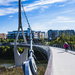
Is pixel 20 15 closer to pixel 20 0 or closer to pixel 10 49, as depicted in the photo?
pixel 20 0

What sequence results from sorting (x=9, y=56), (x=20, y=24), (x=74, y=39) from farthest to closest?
(x=9, y=56), (x=74, y=39), (x=20, y=24)

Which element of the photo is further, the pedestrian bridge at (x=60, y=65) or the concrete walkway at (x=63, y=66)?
the concrete walkway at (x=63, y=66)

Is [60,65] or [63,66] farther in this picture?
[60,65]

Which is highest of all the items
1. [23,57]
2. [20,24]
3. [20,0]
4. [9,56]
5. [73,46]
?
[20,0]

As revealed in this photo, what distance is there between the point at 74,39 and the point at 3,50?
118 feet

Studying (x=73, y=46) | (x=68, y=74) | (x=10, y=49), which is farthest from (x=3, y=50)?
(x=68, y=74)

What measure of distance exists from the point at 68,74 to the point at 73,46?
17.4 meters

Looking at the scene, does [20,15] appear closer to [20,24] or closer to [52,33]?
[20,24]

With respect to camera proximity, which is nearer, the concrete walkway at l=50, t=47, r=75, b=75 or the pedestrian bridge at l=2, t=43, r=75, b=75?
the pedestrian bridge at l=2, t=43, r=75, b=75

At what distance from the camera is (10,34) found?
16900cm

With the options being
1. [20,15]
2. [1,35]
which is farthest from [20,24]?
[1,35]

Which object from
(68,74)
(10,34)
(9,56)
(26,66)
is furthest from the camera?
(10,34)

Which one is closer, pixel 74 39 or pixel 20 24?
pixel 20 24

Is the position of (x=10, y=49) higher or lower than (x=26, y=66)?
lower
